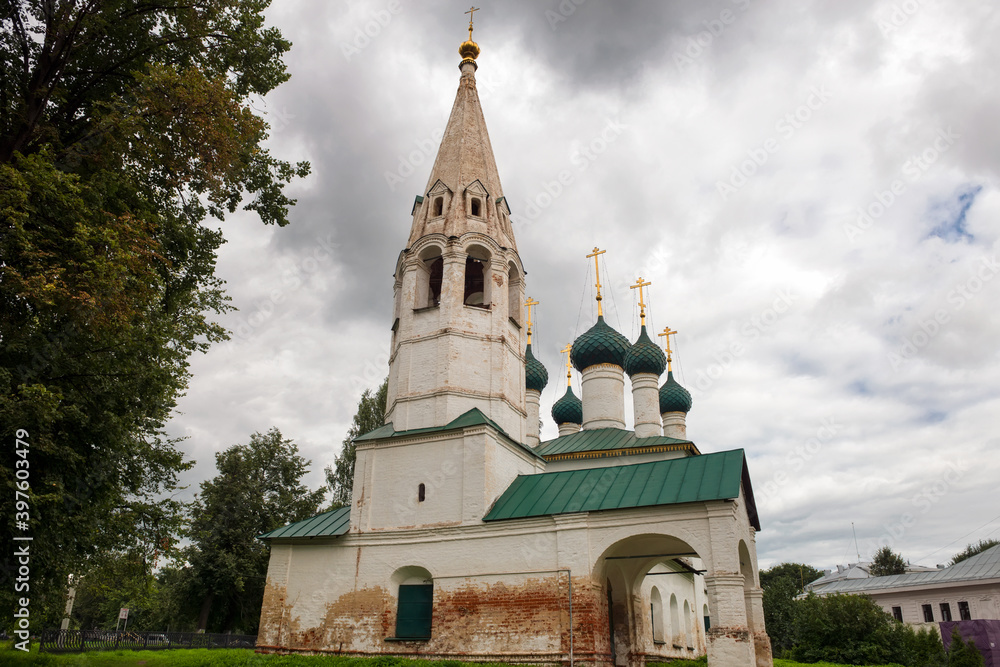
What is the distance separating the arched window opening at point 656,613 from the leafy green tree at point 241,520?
1328 centimetres

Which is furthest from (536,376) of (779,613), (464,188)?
(779,613)

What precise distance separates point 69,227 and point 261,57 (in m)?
4.06

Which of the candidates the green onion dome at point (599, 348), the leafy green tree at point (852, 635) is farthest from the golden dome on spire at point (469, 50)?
the leafy green tree at point (852, 635)

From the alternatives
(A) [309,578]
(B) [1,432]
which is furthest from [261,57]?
(A) [309,578]

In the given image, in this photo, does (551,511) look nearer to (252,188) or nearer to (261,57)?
(252,188)

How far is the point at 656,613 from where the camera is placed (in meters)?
18.9

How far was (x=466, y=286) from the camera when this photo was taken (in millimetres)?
18609

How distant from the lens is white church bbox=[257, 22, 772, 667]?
12.6 meters

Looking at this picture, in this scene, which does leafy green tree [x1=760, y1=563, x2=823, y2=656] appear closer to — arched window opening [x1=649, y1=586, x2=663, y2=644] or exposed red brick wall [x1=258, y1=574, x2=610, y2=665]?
arched window opening [x1=649, y1=586, x2=663, y2=644]

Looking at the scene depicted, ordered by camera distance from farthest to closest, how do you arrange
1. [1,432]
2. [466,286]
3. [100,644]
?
[466,286], [100,644], [1,432]

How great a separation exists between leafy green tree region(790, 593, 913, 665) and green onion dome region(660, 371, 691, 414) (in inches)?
322

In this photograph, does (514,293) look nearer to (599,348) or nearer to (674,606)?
(599,348)

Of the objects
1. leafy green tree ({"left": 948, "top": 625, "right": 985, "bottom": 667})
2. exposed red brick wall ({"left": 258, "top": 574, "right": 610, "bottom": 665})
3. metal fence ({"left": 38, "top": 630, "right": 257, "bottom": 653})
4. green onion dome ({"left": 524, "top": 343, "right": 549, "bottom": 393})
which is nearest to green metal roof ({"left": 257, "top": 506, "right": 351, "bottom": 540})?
exposed red brick wall ({"left": 258, "top": 574, "right": 610, "bottom": 665})

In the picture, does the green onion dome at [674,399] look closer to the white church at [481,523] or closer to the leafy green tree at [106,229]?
the white church at [481,523]
